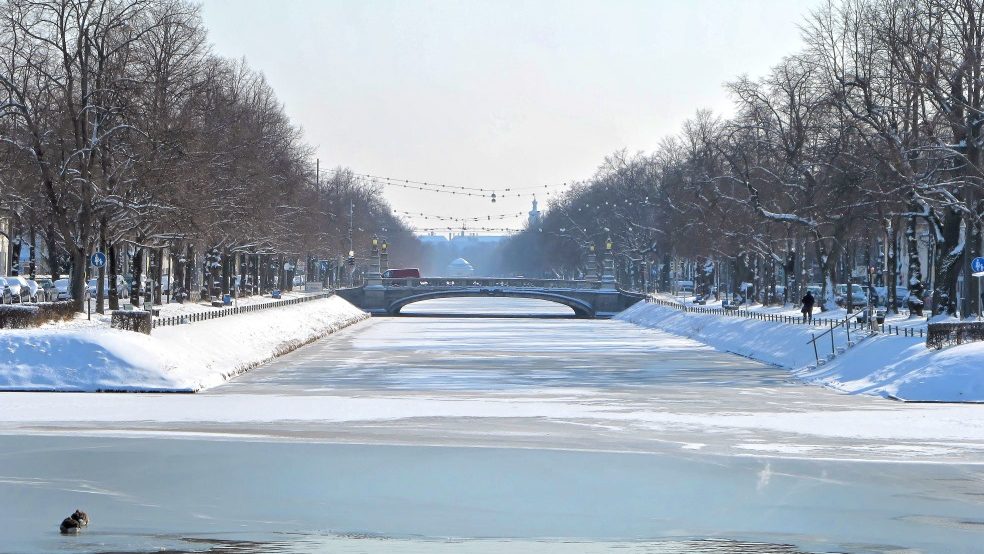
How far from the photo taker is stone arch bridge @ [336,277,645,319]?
480 feet

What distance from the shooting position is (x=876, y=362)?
5228 centimetres

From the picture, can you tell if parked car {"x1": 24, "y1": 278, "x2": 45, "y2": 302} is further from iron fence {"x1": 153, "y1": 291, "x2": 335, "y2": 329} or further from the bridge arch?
the bridge arch

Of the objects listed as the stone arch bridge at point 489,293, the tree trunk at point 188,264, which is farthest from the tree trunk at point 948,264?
the stone arch bridge at point 489,293

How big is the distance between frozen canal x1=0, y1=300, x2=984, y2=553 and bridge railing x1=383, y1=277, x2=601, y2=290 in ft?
325

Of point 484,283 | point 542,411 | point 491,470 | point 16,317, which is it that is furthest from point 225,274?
point 491,470

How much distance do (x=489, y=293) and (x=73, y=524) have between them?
428 feet

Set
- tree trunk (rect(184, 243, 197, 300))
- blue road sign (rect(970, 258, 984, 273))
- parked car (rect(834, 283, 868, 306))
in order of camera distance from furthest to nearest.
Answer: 1. parked car (rect(834, 283, 868, 306))
2. tree trunk (rect(184, 243, 197, 300))
3. blue road sign (rect(970, 258, 984, 273))

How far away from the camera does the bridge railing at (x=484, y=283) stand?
15025 centimetres

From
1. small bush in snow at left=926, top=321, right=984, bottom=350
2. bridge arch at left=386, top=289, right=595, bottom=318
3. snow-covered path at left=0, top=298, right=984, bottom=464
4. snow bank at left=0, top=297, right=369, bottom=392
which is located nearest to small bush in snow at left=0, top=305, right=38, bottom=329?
snow bank at left=0, top=297, right=369, bottom=392

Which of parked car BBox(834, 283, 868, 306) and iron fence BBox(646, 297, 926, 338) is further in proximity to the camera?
parked car BBox(834, 283, 868, 306)

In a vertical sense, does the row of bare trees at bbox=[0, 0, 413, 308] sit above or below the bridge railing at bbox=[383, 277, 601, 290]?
above

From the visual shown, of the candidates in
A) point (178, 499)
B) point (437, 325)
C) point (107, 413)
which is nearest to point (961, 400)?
point (107, 413)

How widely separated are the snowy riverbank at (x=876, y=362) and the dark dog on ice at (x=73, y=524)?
2922cm

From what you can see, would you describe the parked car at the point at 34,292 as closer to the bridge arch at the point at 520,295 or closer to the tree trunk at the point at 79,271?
the tree trunk at the point at 79,271
